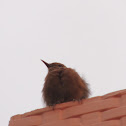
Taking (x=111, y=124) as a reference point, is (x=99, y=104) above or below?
above

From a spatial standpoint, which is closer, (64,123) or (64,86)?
(64,123)

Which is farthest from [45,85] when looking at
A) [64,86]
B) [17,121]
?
[17,121]

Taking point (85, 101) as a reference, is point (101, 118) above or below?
below

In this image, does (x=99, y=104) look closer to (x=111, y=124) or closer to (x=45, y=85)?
(x=111, y=124)

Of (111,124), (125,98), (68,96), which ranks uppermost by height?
(68,96)

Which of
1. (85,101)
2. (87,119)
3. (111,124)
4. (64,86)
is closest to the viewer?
(111,124)

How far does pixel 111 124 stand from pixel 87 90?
180 centimetres

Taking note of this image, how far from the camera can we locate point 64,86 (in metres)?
3.76

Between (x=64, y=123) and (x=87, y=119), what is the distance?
0.17m

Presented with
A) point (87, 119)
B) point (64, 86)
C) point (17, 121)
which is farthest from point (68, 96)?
point (87, 119)

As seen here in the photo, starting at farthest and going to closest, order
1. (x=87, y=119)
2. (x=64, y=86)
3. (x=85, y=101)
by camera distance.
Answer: (x=64, y=86) → (x=85, y=101) → (x=87, y=119)

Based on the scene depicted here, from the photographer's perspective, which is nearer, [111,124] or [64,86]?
[111,124]

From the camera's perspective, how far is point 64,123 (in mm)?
2299

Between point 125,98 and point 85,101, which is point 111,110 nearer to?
point 125,98
